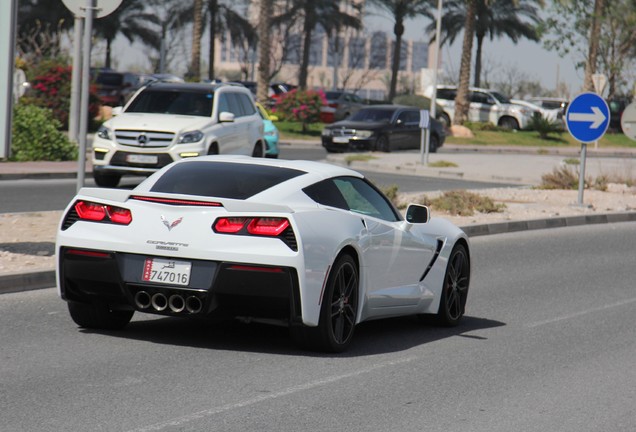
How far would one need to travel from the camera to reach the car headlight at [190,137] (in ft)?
71.5

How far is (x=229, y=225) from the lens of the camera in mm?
7918

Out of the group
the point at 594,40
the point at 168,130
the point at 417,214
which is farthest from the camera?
the point at 594,40

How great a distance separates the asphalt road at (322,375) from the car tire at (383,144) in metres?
28.5

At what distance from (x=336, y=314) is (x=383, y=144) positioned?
32.0m

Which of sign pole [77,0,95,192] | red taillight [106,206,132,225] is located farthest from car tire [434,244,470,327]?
sign pole [77,0,95,192]

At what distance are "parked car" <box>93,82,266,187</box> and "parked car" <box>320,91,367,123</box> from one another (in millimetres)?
34341

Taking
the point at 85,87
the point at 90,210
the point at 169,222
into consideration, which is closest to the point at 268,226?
the point at 169,222

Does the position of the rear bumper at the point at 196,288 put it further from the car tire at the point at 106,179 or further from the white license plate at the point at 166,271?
the car tire at the point at 106,179

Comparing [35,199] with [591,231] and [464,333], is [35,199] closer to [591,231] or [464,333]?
[591,231]

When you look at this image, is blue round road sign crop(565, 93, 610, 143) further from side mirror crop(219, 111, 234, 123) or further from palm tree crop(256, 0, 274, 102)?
palm tree crop(256, 0, 274, 102)

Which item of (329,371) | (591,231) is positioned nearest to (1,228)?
(329,371)

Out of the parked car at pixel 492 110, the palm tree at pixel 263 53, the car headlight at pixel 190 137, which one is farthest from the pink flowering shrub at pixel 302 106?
the car headlight at pixel 190 137

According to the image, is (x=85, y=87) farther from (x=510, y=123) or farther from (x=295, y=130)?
(x=510, y=123)

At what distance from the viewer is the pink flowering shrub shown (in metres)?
47.8
